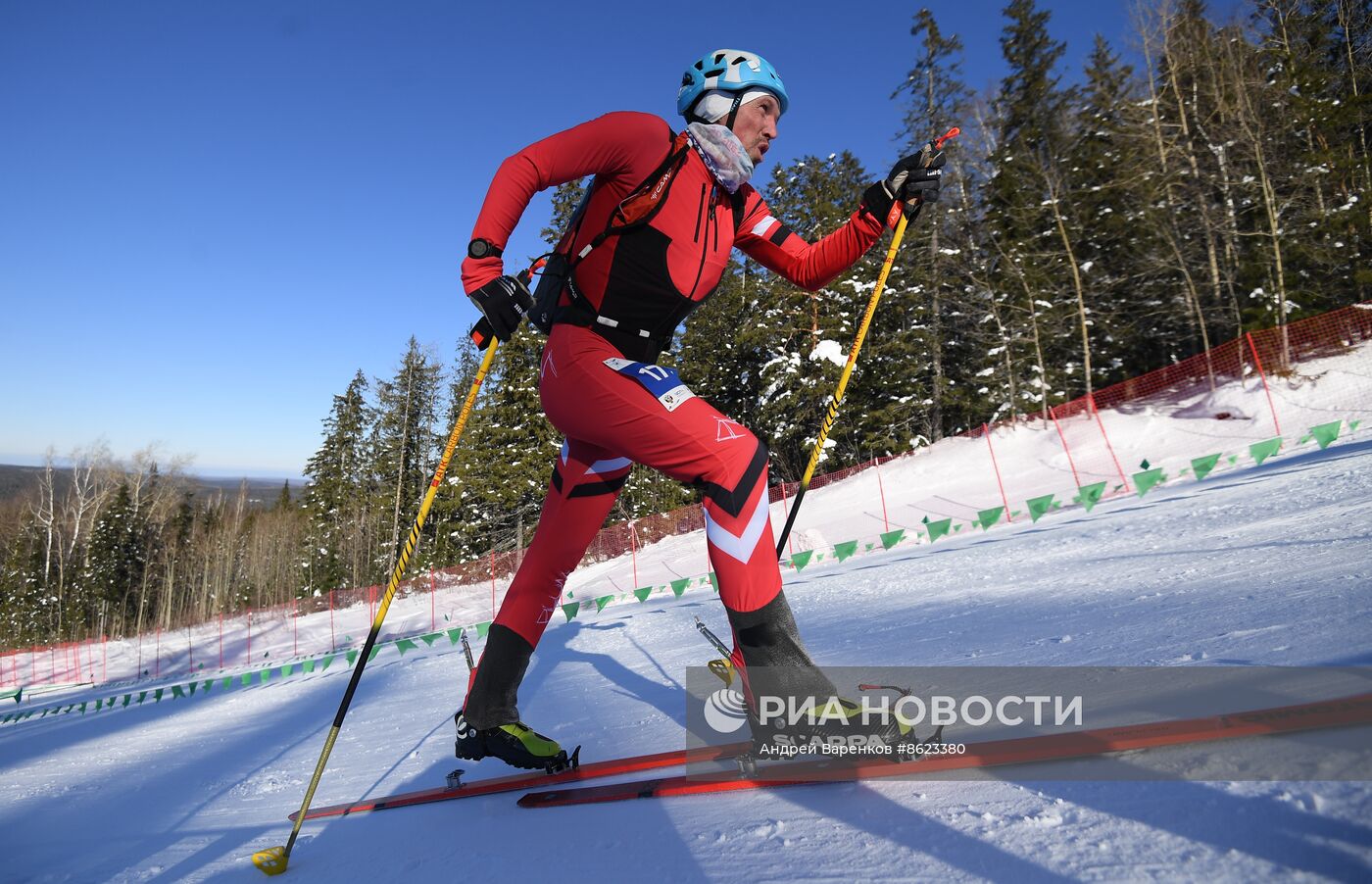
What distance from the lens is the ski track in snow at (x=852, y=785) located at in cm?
94

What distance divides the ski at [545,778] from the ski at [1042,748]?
5.9 inches

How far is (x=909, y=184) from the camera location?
232 centimetres

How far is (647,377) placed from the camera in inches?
72.6

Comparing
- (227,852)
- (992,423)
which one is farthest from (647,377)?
(992,423)

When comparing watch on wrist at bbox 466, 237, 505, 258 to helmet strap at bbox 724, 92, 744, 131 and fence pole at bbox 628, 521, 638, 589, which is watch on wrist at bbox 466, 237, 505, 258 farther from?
fence pole at bbox 628, 521, 638, 589

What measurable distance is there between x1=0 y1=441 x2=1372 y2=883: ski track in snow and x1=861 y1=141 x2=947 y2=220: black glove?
60.7 inches

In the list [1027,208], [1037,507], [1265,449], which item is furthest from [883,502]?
[1027,208]

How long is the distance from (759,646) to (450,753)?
181 cm

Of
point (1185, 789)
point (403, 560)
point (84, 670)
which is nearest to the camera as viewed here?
point (1185, 789)

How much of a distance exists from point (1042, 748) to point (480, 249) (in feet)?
5.78

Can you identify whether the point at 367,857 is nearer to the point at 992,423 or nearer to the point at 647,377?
the point at 647,377

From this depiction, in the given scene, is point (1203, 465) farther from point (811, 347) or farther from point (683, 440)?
point (811, 347)

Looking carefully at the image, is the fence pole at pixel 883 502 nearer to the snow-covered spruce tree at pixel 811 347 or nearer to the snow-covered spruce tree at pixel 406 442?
the snow-covered spruce tree at pixel 811 347

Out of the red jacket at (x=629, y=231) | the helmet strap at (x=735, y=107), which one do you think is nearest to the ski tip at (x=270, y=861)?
the red jacket at (x=629, y=231)
